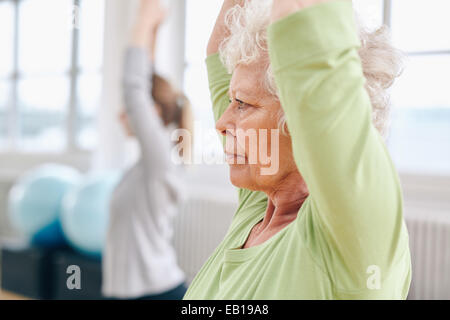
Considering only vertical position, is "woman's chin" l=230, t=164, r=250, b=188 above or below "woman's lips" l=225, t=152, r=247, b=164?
below

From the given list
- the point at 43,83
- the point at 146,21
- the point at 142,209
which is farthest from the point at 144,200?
the point at 43,83

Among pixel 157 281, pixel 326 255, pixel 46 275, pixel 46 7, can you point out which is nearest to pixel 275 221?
pixel 326 255

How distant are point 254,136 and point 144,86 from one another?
33.6 inches

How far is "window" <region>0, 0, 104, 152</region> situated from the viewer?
1687 mm

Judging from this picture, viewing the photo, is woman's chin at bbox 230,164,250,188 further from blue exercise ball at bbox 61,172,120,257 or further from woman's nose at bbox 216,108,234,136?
blue exercise ball at bbox 61,172,120,257

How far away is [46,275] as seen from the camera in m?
2.05

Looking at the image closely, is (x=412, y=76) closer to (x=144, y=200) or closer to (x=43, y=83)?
(x=144, y=200)

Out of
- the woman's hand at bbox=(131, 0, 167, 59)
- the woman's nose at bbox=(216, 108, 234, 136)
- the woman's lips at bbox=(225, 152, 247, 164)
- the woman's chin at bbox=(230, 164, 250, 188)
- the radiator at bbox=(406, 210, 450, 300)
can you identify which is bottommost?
the radiator at bbox=(406, 210, 450, 300)

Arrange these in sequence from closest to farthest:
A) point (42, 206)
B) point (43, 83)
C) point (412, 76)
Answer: point (412, 76)
point (42, 206)
point (43, 83)

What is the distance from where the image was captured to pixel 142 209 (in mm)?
1204

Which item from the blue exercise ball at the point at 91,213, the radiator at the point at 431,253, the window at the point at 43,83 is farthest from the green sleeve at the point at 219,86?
the blue exercise ball at the point at 91,213

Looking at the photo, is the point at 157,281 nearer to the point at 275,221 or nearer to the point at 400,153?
the point at 400,153

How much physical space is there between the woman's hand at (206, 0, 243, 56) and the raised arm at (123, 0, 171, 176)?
25.5 inches

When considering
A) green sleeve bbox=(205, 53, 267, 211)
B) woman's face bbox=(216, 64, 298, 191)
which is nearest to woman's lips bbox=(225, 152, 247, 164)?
woman's face bbox=(216, 64, 298, 191)
